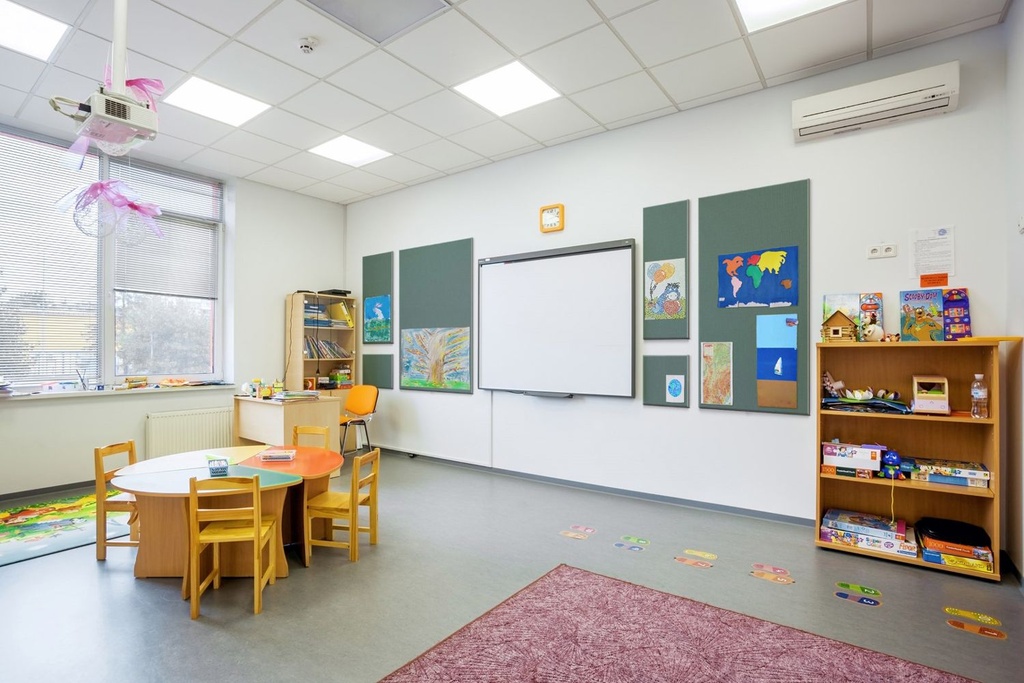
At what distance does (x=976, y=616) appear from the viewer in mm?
2664

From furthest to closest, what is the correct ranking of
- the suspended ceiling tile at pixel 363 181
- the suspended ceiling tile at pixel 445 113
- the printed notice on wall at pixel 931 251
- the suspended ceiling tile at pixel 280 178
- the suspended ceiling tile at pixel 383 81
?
the suspended ceiling tile at pixel 363 181
the suspended ceiling tile at pixel 280 178
the suspended ceiling tile at pixel 445 113
the suspended ceiling tile at pixel 383 81
the printed notice on wall at pixel 931 251

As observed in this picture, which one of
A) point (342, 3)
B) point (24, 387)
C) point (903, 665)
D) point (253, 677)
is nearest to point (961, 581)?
point (903, 665)

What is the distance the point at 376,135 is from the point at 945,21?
442cm

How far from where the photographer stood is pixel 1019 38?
3.03 meters

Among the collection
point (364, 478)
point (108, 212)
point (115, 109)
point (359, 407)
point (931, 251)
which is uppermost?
point (115, 109)

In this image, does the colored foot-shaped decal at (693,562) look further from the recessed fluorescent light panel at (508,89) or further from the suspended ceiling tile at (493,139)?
the suspended ceiling tile at (493,139)

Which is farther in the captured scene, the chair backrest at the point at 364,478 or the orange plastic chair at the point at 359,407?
the orange plastic chair at the point at 359,407

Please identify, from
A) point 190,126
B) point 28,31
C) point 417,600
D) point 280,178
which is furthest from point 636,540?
point 280,178

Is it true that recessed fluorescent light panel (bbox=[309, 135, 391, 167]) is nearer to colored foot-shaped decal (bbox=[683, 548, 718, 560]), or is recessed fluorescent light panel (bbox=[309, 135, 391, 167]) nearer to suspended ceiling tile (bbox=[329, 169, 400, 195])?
suspended ceiling tile (bbox=[329, 169, 400, 195])

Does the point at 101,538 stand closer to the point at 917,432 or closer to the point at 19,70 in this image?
the point at 19,70

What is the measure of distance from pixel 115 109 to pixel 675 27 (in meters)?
3.21

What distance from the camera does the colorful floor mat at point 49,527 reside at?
353 cm

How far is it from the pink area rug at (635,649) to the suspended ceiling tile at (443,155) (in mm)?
4254

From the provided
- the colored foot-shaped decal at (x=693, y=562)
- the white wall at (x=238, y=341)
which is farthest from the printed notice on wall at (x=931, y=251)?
the white wall at (x=238, y=341)
